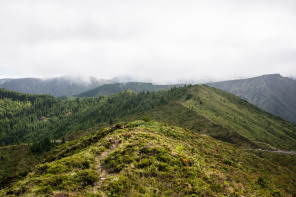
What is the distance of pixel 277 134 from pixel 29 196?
18168 cm

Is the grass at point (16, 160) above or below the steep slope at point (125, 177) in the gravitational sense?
below

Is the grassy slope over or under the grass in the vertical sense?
over

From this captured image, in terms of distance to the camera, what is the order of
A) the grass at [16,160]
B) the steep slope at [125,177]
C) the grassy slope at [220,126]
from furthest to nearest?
the grassy slope at [220,126], the grass at [16,160], the steep slope at [125,177]

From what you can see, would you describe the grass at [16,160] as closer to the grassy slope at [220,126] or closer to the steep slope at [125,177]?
the grassy slope at [220,126]

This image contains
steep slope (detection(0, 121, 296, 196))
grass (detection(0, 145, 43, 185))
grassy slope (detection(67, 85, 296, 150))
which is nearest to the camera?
steep slope (detection(0, 121, 296, 196))

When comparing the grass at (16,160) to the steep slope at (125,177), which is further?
the grass at (16,160)

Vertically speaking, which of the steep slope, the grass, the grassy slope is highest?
the steep slope

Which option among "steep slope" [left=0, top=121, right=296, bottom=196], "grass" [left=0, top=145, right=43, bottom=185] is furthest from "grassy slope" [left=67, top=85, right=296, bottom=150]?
"steep slope" [left=0, top=121, right=296, bottom=196]

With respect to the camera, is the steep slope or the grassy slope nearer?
the steep slope

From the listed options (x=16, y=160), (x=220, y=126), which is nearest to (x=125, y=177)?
(x=220, y=126)

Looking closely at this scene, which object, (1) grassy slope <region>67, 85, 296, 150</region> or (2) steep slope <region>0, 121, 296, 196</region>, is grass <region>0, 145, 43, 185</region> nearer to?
(1) grassy slope <region>67, 85, 296, 150</region>

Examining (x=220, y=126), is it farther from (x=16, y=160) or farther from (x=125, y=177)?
(x=16, y=160)

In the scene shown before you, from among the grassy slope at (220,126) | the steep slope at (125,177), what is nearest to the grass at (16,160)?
the grassy slope at (220,126)

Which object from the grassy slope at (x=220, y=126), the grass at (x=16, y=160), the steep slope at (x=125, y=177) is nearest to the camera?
the steep slope at (x=125, y=177)
